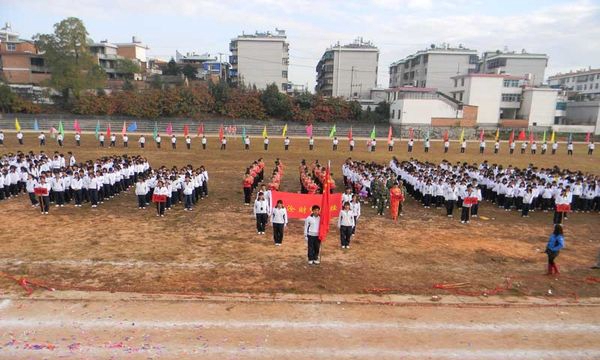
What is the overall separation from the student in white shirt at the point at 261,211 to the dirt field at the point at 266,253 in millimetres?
337

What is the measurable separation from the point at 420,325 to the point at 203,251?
579 cm

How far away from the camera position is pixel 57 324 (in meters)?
7.00

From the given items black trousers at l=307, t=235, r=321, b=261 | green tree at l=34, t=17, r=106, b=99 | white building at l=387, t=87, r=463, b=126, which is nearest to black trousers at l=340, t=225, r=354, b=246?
black trousers at l=307, t=235, r=321, b=261

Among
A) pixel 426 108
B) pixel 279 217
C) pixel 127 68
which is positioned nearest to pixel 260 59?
pixel 127 68

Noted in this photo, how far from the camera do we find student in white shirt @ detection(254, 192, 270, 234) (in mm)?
12001

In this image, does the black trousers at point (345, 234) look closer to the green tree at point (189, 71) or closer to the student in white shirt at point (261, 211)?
the student in white shirt at point (261, 211)

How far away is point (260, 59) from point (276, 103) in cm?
1563

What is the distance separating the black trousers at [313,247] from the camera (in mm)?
10000

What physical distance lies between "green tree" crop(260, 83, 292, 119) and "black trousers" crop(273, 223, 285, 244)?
44238 mm

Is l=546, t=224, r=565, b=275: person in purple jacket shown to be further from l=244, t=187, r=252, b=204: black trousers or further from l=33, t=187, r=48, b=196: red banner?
l=33, t=187, r=48, b=196: red banner

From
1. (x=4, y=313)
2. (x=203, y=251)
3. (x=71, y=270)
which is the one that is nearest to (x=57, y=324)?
(x=4, y=313)

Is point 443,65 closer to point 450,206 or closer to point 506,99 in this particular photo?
point 506,99

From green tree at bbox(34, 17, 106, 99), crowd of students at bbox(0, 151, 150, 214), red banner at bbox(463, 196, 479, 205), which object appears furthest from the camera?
green tree at bbox(34, 17, 106, 99)

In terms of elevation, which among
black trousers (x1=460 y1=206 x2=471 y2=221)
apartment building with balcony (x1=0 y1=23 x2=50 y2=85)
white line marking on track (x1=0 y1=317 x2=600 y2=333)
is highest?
apartment building with balcony (x1=0 y1=23 x2=50 y2=85)
